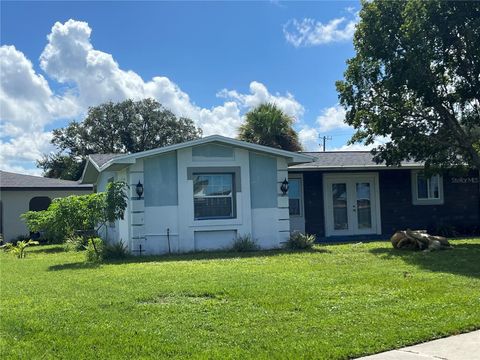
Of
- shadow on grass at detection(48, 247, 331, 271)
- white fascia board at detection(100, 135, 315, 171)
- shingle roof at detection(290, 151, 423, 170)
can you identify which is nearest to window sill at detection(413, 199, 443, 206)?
shingle roof at detection(290, 151, 423, 170)

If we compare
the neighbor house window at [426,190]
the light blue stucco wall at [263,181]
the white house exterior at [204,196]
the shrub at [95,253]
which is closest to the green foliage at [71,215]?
the shrub at [95,253]

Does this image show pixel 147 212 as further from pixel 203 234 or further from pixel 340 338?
pixel 340 338

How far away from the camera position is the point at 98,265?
12672mm

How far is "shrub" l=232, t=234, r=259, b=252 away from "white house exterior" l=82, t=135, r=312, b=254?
225mm

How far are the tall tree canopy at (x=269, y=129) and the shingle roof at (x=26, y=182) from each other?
9.09m

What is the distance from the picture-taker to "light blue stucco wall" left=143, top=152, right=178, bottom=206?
15383 mm

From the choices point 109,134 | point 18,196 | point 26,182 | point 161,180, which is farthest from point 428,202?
point 109,134

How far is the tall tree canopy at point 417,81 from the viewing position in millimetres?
13875

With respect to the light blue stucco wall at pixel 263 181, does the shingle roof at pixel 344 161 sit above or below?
above

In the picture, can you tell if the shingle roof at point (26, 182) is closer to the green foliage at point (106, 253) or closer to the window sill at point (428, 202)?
the green foliage at point (106, 253)

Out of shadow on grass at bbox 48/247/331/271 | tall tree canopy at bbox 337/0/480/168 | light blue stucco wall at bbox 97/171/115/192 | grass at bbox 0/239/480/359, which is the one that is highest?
tall tree canopy at bbox 337/0/480/168

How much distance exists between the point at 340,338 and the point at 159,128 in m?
44.8

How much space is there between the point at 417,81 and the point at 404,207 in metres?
7.50

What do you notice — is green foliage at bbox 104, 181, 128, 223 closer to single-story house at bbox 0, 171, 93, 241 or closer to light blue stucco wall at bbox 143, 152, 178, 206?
light blue stucco wall at bbox 143, 152, 178, 206
